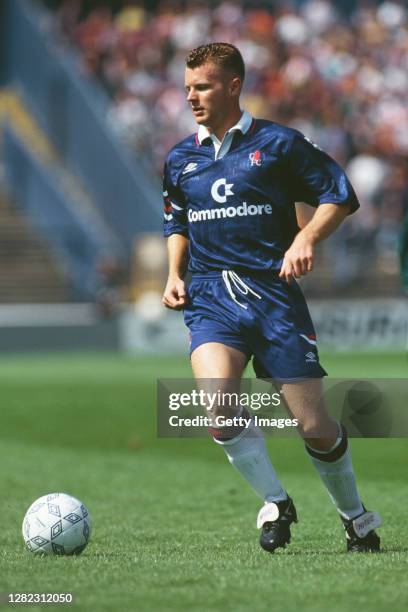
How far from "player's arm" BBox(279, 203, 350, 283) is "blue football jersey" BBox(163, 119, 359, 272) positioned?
Result: 6 centimetres

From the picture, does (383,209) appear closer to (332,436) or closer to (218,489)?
(218,489)

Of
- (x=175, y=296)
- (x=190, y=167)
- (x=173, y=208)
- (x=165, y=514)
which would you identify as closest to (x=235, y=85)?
(x=190, y=167)

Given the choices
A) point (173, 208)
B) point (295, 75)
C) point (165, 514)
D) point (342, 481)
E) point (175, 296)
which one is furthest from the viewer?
point (295, 75)

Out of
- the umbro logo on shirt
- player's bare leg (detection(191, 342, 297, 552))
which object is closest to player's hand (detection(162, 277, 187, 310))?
player's bare leg (detection(191, 342, 297, 552))

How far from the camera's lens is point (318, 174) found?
5988 millimetres

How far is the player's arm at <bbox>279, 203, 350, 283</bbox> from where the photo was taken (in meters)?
5.71

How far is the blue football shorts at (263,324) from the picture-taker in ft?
19.4

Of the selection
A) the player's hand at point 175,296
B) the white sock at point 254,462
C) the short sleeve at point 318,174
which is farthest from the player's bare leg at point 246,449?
the short sleeve at point 318,174

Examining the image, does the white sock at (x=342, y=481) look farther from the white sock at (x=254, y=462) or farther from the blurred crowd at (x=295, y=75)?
the blurred crowd at (x=295, y=75)

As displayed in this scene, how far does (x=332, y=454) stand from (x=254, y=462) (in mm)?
359

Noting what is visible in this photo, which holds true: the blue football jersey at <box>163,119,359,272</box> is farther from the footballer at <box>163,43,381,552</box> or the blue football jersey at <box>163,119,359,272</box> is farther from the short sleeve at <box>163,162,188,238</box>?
the short sleeve at <box>163,162,188,238</box>

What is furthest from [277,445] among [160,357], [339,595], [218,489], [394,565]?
[160,357]

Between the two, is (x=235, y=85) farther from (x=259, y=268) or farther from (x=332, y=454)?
(x=332, y=454)

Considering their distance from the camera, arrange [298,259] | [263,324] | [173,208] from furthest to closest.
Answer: [173,208] → [263,324] → [298,259]
